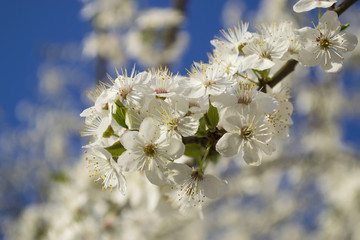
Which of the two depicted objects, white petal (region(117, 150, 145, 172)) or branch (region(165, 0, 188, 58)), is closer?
white petal (region(117, 150, 145, 172))

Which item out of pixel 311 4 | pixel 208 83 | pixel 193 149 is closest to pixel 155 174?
pixel 193 149

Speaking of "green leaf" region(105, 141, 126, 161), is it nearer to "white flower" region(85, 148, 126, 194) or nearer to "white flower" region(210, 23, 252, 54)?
"white flower" region(85, 148, 126, 194)

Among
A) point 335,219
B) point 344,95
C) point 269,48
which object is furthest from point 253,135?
point 344,95

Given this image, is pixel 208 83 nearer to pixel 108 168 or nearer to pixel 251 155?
pixel 251 155

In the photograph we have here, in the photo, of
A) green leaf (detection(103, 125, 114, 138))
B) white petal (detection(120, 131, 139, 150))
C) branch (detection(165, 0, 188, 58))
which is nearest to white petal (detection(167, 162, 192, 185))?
white petal (detection(120, 131, 139, 150))

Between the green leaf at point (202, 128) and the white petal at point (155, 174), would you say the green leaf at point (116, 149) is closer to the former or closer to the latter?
the white petal at point (155, 174)

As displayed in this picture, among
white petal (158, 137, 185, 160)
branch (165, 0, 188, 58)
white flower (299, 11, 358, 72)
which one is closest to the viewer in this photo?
white petal (158, 137, 185, 160)

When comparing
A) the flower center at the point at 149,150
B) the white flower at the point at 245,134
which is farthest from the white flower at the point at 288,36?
the flower center at the point at 149,150

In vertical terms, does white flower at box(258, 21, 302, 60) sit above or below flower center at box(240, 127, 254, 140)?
above

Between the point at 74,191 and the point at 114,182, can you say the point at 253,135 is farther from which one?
the point at 74,191
